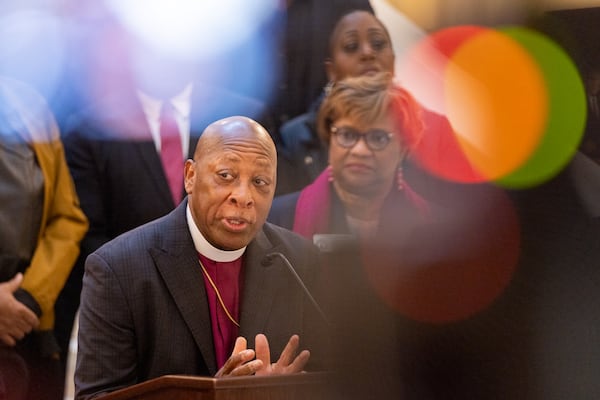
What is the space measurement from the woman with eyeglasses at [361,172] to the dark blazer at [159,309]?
562mm

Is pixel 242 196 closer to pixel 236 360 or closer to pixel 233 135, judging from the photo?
pixel 233 135

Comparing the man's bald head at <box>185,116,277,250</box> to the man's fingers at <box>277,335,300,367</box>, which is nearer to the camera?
the man's fingers at <box>277,335,300,367</box>

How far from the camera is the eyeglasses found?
3535mm

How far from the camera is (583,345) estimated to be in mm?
2178

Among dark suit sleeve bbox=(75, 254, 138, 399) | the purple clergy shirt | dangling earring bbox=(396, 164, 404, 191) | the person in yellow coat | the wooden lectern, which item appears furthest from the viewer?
dangling earring bbox=(396, 164, 404, 191)

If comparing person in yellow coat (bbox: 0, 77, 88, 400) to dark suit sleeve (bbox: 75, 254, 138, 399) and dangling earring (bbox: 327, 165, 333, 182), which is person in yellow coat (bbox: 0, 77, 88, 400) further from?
dangling earring (bbox: 327, 165, 333, 182)

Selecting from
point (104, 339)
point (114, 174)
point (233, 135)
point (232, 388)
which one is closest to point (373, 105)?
point (233, 135)

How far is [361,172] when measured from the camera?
140 inches

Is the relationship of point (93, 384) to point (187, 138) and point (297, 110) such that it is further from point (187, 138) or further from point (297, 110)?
point (297, 110)

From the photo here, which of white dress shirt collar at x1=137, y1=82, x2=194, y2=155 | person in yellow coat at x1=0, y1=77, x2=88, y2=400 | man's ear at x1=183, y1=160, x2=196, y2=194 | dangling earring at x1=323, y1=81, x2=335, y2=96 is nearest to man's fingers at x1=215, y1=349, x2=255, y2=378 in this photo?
man's ear at x1=183, y1=160, x2=196, y2=194

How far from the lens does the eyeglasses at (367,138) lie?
11.6ft

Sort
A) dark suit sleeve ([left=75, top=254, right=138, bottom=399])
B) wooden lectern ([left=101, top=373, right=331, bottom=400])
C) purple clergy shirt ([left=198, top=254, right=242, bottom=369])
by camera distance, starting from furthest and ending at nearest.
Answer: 1. purple clergy shirt ([left=198, top=254, right=242, bottom=369])
2. dark suit sleeve ([left=75, top=254, right=138, bottom=399])
3. wooden lectern ([left=101, top=373, right=331, bottom=400])

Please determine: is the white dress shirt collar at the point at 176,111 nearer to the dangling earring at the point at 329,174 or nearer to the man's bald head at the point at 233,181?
the dangling earring at the point at 329,174

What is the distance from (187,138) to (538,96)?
5.32 feet
